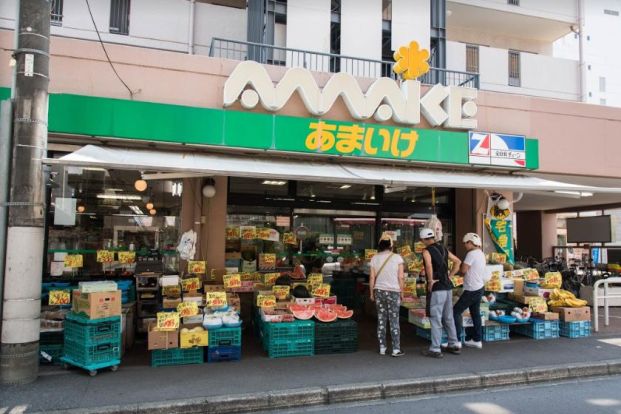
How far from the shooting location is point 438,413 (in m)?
5.00

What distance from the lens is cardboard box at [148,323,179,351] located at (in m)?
6.11

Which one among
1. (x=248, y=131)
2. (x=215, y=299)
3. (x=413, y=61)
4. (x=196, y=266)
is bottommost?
(x=215, y=299)

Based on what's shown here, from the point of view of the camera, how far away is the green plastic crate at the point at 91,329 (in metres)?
5.79

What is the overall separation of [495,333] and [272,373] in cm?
437

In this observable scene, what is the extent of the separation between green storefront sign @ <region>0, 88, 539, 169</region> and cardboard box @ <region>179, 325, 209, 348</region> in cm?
305

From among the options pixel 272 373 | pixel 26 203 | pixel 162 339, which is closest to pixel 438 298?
pixel 272 373

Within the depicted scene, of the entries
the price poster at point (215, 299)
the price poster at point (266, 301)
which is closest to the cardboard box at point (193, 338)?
the price poster at point (215, 299)

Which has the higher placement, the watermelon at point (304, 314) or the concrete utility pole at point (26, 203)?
the concrete utility pole at point (26, 203)

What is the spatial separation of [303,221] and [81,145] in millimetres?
4868

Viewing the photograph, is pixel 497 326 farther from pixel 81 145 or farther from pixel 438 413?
pixel 81 145

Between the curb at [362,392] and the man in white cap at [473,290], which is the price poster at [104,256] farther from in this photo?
the man in white cap at [473,290]

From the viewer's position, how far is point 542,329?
8281mm

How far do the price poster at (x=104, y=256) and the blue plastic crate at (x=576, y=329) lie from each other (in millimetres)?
8516

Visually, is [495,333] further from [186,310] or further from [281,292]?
[186,310]
